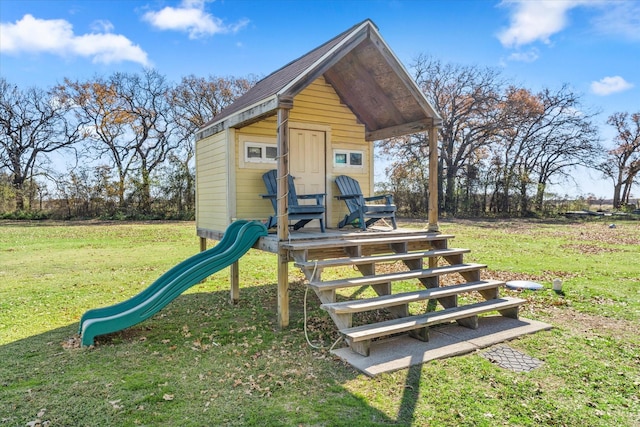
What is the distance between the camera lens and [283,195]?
491cm

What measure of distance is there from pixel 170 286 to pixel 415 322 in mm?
2878

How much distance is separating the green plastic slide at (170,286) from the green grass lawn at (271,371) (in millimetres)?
238

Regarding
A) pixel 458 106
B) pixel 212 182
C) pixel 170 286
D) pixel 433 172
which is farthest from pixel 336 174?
pixel 458 106

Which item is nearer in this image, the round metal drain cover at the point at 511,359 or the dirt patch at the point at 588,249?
the round metal drain cover at the point at 511,359

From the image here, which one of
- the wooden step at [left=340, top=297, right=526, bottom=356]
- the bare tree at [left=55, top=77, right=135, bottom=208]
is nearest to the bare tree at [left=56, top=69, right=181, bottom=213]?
the bare tree at [left=55, top=77, right=135, bottom=208]

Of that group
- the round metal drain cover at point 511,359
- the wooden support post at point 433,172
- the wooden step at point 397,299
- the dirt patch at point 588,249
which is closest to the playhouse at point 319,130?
the wooden support post at point 433,172

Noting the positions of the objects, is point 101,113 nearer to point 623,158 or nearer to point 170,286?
point 170,286

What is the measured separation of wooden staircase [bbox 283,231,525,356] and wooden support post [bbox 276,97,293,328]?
152 mm

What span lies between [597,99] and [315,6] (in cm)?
2082

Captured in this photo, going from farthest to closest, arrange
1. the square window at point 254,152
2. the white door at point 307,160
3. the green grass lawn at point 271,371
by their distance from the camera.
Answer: the white door at point 307,160
the square window at point 254,152
the green grass lawn at point 271,371

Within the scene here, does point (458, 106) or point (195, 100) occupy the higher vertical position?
point (195, 100)

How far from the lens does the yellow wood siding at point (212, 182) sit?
6.52 meters

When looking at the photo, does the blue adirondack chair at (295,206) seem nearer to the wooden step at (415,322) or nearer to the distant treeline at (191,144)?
the wooden step at (415,322)

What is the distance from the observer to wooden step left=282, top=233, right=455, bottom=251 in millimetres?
4836
